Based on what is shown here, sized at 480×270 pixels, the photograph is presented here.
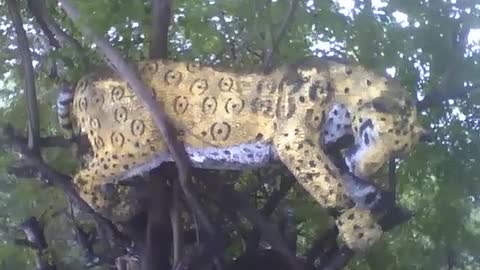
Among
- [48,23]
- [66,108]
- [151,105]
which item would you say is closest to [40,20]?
[48,23]

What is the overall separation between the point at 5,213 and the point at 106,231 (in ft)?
0.84

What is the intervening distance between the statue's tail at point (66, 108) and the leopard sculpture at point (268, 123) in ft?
0.13

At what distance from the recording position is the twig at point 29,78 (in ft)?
4.29

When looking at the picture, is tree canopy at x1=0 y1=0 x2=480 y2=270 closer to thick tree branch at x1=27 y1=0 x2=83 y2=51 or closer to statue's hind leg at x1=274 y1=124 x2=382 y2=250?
thick tree branch at x1=27 y1=0 x2=83 y2=51

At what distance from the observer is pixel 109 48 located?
3.85ft

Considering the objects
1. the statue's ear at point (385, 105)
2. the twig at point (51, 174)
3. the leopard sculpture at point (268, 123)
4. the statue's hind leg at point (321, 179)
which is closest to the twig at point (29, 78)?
the twig at point (51, 174)

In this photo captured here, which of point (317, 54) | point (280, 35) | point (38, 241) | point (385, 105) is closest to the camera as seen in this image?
point (385, 105)

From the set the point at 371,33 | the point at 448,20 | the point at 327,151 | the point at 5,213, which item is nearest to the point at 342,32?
the point at 371,33

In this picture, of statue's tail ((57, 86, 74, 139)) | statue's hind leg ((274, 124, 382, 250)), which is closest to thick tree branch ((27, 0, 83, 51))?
statue's tail ((57, 86, 74, 139))

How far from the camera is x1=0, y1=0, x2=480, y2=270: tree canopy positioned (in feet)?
4.22

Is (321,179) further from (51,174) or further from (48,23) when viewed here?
(48,23)

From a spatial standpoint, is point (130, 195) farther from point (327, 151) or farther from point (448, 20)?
point (448, 20)

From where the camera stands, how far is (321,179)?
42.9 inches

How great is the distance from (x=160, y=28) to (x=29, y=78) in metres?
0.22
